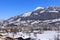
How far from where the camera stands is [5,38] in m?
23.6

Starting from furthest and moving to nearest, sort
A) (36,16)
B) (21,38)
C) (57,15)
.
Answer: (36,16), (57,15), (21,38)

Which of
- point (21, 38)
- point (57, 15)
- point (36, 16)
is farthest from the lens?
point (36, 16)

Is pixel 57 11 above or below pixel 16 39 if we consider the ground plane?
above

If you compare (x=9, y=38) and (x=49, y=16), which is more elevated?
(x=49, y=16)

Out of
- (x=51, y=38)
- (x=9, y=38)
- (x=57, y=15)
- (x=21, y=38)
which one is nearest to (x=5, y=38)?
(x=9, y=38)

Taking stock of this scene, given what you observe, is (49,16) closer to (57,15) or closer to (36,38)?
(57,15)

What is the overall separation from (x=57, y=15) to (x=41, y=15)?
830 inches

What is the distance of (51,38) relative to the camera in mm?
24406

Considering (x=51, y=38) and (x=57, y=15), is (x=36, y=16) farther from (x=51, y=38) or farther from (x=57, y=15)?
(x=51, y=38)

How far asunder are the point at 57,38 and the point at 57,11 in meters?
174

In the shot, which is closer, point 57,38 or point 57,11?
point 57,38

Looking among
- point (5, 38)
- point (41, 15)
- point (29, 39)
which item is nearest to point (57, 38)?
point (29, 39)

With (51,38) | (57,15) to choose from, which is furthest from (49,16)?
(51,38)

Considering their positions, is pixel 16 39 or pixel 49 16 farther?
pixel 49 16
